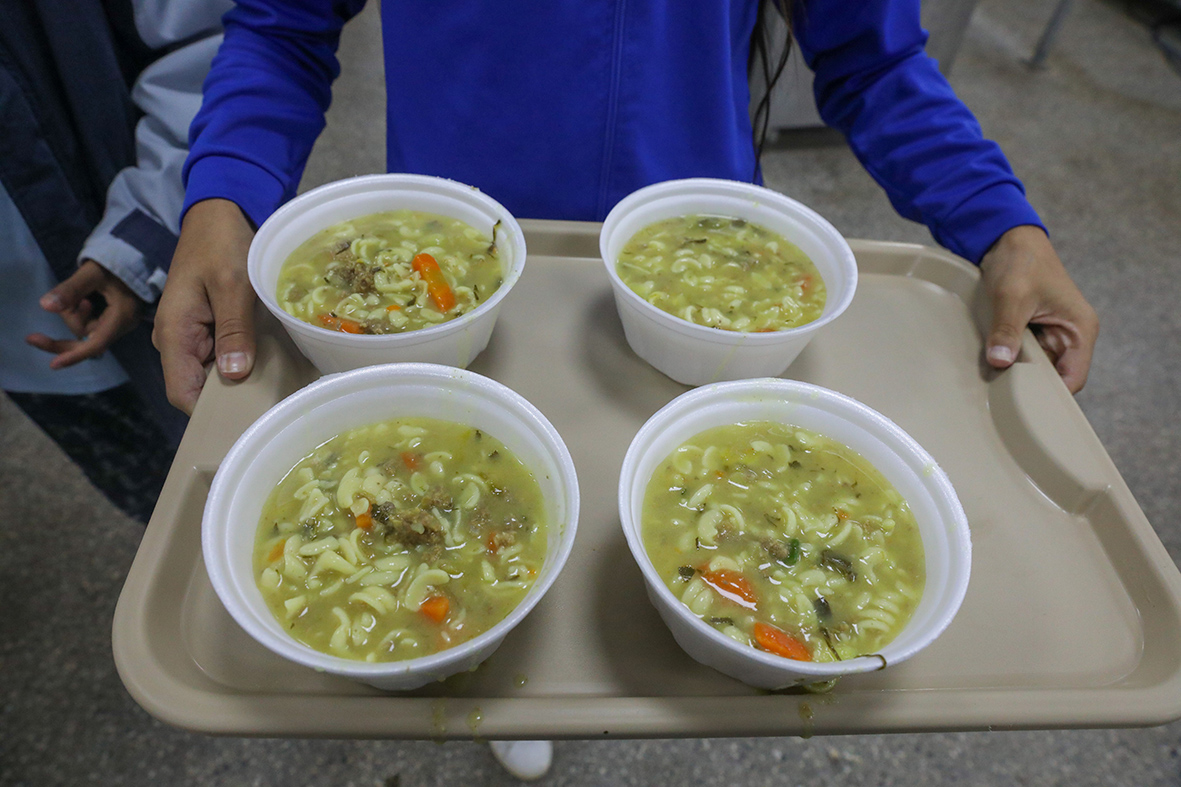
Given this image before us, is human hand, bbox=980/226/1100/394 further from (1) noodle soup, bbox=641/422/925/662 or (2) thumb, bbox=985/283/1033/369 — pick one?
(1) noodle soup, bbox=641/422/925/662

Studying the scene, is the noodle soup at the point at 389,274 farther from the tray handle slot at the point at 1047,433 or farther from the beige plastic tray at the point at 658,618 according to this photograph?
the tray handle slot at the point at 1047,433

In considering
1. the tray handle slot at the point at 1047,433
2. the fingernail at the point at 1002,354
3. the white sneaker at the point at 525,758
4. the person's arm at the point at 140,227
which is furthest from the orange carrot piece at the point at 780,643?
the person's arm at the point at 140,227

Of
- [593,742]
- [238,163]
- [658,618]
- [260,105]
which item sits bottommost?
[593,742]

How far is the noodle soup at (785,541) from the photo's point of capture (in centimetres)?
142

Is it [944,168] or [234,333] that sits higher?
[944,168]

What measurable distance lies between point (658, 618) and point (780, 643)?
12.2 inches

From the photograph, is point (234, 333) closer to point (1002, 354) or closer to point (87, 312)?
point (87, 312)

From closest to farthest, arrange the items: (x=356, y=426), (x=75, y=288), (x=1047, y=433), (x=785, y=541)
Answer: (x=785, y=541) → (x=356, y=426) → (x=1047, y=433) → (x=75, y=288)

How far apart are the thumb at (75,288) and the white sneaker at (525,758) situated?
221cm

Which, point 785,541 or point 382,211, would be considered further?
point 382,211

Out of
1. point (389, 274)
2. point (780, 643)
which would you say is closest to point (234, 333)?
point (389, 274)

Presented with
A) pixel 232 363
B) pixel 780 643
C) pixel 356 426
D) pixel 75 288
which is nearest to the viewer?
pixel 780 643

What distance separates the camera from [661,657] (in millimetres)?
1523

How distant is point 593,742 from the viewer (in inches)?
113
